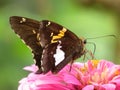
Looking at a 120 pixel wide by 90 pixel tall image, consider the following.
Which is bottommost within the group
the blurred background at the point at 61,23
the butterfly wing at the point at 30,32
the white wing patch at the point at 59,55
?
the blurred background at the point at 61,23

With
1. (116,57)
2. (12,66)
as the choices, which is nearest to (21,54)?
(12,66)

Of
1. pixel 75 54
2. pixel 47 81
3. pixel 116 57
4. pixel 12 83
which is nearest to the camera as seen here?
pixel 47 81

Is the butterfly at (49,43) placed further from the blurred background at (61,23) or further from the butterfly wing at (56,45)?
the blurred background at (61,23)

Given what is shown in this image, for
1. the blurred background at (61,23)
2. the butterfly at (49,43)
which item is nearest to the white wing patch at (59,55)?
the butterfly at (49,43)

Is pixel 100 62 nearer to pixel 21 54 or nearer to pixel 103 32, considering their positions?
pixel 21 54

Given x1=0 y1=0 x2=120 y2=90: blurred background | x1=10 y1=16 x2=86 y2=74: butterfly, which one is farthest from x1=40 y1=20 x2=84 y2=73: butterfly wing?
x1=0 y1=0 x2=120 y2=90: blurred background

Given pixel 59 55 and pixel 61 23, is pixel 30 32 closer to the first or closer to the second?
pixel 59 55
